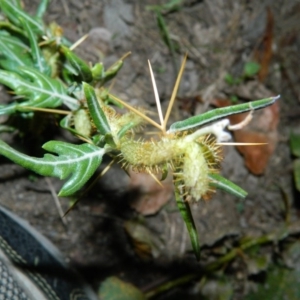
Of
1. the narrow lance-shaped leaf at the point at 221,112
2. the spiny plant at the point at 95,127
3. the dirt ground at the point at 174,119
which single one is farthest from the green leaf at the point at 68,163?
the dirt ground at the point at 174,119

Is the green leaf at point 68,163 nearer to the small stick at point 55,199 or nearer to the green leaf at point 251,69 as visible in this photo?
the small stick at point 55,199

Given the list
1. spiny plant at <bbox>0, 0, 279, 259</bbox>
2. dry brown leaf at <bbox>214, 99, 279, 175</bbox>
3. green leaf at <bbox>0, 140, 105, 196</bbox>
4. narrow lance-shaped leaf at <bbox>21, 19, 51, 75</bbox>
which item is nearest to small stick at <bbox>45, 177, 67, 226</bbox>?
spiny plant at <bbox>0, 0, 279, 259</bbox>

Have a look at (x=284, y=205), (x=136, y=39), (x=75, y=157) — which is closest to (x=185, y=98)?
(x=136, y=39)

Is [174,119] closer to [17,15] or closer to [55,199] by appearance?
[55,199]

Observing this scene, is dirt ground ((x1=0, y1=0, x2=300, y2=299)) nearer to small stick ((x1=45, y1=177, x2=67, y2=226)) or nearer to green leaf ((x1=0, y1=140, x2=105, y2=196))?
small stick ((x1=45, y1=177, x2=67, y2=226))

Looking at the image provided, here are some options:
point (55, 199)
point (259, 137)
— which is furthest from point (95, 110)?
point (259, 137)
